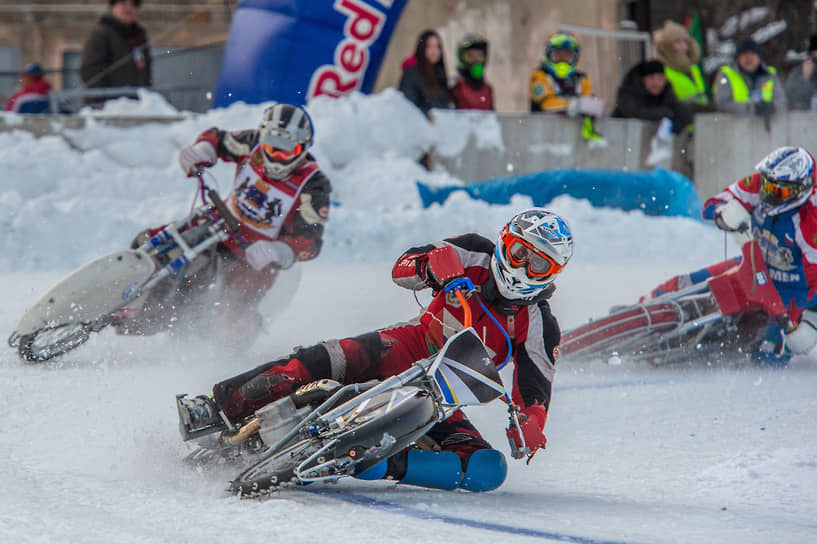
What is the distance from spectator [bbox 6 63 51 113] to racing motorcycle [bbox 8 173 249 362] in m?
4.38

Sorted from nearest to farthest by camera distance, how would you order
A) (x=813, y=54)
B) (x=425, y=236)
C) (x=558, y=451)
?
(x=558, y=451) < (x=425, y=236) < (x=813, y=54)

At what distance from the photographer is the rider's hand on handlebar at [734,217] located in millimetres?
6324

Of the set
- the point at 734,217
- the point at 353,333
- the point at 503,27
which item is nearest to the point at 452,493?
the point at 353,333

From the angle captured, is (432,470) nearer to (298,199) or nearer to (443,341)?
(443,341)

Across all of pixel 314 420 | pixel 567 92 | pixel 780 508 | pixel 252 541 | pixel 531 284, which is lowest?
pixel 780 508

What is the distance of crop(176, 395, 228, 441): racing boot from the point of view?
3.73 meters

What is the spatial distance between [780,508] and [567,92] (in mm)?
6679

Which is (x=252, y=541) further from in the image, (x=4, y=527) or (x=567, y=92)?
(x=567, y=92)

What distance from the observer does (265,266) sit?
20.2 ft

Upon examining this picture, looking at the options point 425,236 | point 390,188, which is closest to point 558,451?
point 425,236

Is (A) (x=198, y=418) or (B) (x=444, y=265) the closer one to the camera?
(A) (x=198, y=418)

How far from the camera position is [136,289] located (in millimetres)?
5762

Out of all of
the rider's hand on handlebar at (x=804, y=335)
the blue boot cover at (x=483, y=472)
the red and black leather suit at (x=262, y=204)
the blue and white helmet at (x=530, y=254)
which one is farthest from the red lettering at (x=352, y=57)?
the blue boot cover at (x=483, y=472)

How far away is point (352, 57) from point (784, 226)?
469 centimetres
